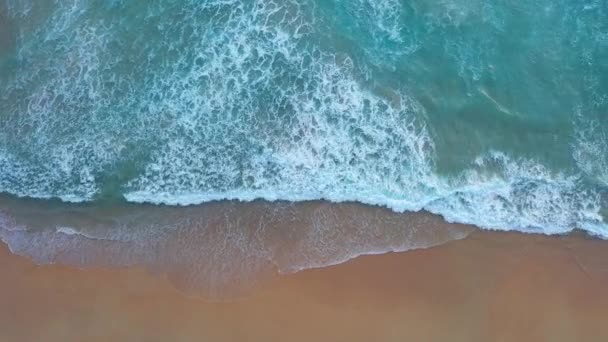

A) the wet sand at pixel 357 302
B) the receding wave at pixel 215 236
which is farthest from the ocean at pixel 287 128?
the wet sand at pixel 357 302

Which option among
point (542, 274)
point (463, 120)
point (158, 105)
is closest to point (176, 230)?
point (158, 105)

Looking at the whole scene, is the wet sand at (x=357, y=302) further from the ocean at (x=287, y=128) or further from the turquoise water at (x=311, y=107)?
the turquoise water at (x=311, y=107)

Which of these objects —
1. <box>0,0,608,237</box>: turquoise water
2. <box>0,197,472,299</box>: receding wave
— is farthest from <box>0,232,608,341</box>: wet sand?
<box>0,0,608,237</box>: turquoise water

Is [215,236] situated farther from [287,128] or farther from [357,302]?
[357,302]

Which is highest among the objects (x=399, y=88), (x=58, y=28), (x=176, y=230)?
(x=58, y=28)

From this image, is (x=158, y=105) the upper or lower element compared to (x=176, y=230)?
upper

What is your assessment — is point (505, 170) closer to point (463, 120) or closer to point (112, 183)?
point (463, 120)

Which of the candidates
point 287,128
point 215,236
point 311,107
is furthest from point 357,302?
point 311,107
